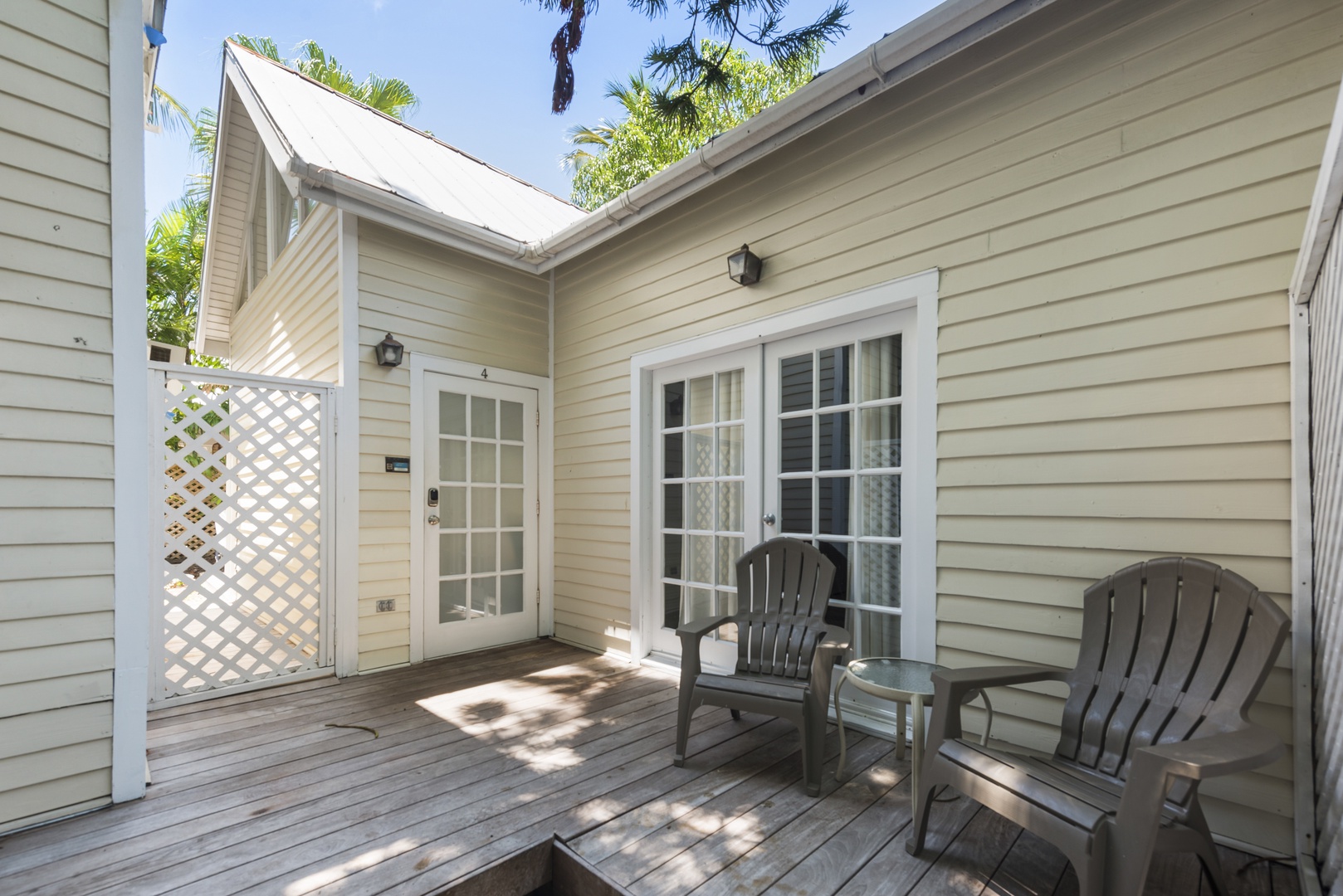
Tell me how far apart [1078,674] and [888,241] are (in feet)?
6.36

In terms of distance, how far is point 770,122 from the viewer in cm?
302

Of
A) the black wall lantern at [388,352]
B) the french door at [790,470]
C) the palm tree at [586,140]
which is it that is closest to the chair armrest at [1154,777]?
the french door at [790,470]

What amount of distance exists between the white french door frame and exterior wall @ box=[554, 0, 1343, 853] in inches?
93.8

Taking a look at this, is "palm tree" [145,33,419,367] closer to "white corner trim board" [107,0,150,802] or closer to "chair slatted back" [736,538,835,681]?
"white corner trim board" [107,0,150,802]

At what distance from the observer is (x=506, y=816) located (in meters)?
2.16

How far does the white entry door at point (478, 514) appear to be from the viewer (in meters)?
4.26

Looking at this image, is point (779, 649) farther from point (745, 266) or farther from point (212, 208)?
point (212, 208)

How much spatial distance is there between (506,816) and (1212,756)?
6.60 feet

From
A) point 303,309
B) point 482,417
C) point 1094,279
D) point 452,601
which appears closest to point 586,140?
point 303,309

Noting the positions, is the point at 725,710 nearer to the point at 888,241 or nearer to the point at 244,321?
the point at 888,241

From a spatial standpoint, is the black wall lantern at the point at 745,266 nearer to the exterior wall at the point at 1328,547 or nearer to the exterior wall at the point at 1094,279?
the exterior wall at the point at 1094,279

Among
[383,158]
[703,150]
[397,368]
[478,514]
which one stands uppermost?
[383,158]

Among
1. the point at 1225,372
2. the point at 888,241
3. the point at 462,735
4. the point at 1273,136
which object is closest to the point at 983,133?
the point at 888,241

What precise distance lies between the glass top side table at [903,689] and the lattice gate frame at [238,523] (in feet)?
10.3
